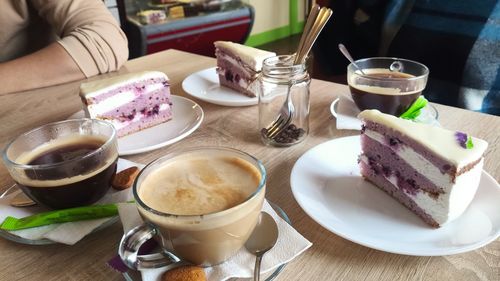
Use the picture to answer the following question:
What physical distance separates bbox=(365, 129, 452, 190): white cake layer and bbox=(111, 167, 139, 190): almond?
1.62 ft

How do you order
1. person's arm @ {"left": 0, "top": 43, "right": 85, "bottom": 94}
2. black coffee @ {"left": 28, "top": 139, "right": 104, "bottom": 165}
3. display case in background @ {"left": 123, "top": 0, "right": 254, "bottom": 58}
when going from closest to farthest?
black coffee @ {"left": 28, "top": 139, "right": 104, "bottom": 165}
person's arm @ {"left": 0, "top": 43, "right": 85, "bottom": 94}
display case in background @ {"left": 123, "top": 0, "right": 254, "bottom": 58}

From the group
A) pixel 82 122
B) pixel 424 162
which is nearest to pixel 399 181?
pixel 424 162

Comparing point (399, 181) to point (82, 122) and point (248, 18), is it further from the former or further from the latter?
point (248, 18)

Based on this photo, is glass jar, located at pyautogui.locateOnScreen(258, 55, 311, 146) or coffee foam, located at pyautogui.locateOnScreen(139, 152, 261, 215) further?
glass jar, located at pyautogui.locateOnScreen(258, 55, 311, 146)

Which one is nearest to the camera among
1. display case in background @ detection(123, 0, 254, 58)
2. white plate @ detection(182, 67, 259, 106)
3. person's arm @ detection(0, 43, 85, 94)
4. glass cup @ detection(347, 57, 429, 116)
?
glass cup @ detection(347, 57, 429, 116)

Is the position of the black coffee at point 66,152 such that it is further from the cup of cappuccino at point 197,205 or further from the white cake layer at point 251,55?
the white cake layer at point 251,55

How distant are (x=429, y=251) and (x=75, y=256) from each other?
542 mm

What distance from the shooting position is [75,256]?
2.09 ft

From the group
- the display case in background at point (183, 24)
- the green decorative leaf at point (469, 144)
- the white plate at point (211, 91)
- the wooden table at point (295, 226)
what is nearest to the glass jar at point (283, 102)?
the wooden table at point (295, 226)

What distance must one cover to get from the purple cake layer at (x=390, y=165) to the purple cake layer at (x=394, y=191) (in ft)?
0.04

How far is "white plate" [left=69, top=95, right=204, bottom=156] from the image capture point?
0.96 meters

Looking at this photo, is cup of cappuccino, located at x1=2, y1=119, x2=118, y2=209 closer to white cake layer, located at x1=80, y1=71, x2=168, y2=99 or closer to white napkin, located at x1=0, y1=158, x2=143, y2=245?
white napkin, located at x1=0, y1=158, x2=143, y2=245

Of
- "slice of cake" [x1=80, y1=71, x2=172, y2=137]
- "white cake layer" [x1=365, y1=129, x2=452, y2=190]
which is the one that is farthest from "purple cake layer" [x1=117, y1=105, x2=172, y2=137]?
"white cake layer" [x1=365, y1=129, x2=452, y2=190]

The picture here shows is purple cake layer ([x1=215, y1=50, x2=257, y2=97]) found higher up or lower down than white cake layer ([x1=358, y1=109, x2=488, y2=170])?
lower down
